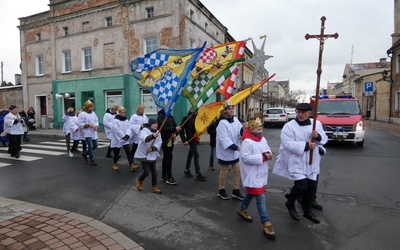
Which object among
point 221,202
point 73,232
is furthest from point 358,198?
point 73,232

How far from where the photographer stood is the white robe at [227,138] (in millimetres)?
5324

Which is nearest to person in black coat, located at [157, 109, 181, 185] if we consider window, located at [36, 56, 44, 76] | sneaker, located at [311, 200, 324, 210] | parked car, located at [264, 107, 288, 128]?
sneaker, located at [311, 200, 324, 210]

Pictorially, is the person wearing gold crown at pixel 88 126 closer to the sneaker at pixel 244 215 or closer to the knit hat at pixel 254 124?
the sneaker at pixel 244 215

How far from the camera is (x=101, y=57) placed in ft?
70.5

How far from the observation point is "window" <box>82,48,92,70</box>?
22216 mm

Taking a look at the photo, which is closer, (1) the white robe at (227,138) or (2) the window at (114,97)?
(1) the white robe at (227,138)

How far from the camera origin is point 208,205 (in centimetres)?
521

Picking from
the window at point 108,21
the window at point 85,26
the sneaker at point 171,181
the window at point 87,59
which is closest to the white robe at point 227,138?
the sneaker at point 171,181

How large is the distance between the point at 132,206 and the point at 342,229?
3352 mm

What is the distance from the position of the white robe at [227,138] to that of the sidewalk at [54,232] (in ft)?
7.68

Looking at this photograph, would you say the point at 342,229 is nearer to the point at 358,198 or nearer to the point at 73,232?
the point at 358,198

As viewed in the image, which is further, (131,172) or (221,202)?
(131,172)

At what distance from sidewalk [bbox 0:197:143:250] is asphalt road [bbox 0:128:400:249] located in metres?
0.28

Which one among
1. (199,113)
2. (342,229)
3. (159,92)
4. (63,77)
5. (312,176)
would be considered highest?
(63,77)
